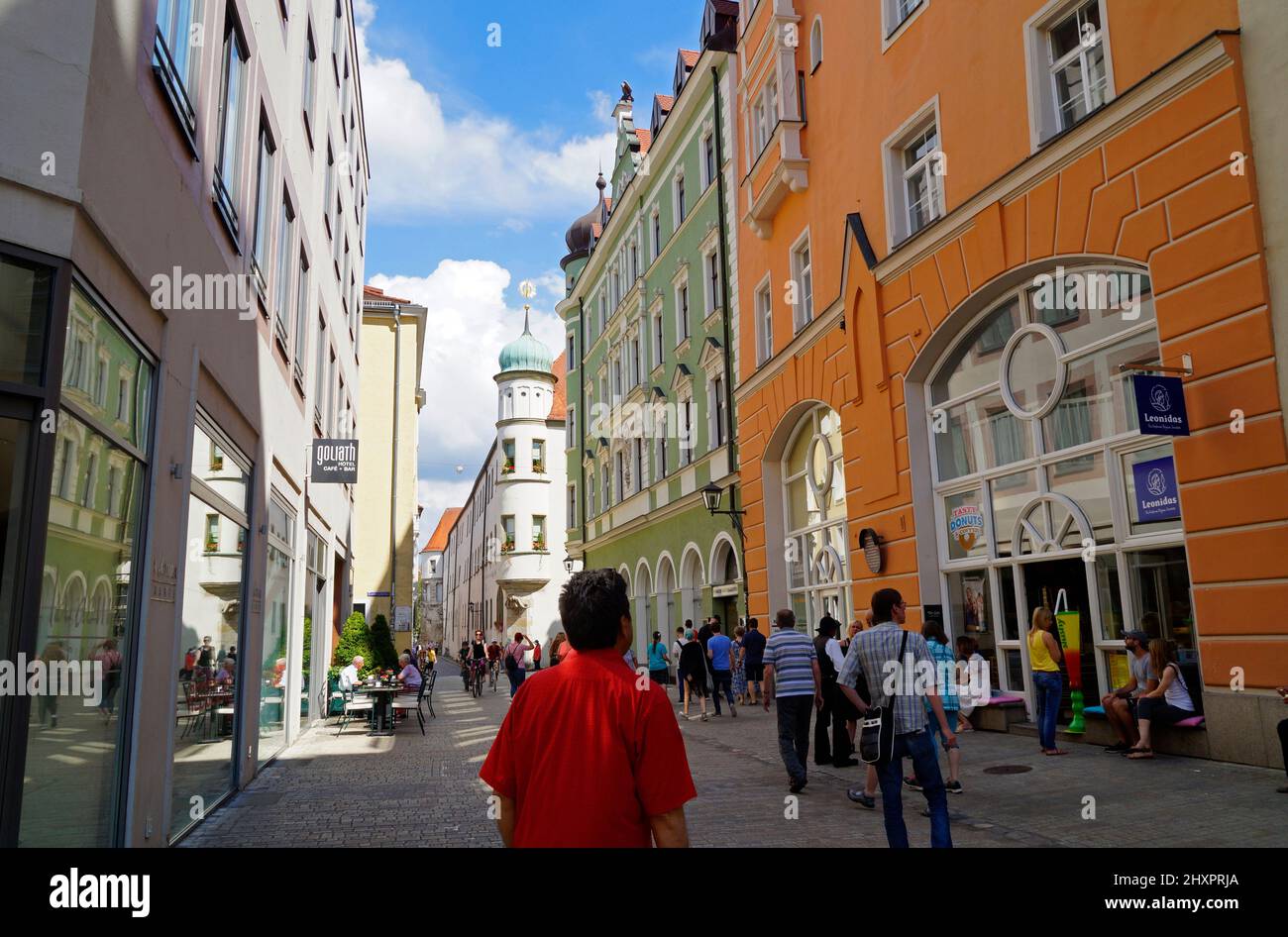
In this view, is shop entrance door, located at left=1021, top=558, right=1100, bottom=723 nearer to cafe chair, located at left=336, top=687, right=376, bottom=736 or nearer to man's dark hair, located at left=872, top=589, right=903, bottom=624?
man's dark hair, located at left=872, top=589, right=903, bottom=624

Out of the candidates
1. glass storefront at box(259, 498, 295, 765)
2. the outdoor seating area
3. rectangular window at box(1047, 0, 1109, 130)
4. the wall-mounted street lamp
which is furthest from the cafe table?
rectangular window at box(1047, 0, 1109, 130)

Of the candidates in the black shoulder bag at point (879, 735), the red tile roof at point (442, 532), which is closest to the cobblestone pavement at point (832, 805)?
the black shoulder bag at point (879, 735)

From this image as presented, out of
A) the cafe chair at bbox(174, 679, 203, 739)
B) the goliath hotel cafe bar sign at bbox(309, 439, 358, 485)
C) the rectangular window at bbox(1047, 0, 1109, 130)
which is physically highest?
the rectangular window at bbox(1047, 0, 1109, 130)

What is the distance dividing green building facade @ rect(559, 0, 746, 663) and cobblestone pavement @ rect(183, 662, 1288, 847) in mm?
12591

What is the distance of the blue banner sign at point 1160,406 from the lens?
9.35 metres

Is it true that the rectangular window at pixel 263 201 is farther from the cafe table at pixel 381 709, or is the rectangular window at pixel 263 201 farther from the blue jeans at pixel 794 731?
the cafe table at pixel 381 709

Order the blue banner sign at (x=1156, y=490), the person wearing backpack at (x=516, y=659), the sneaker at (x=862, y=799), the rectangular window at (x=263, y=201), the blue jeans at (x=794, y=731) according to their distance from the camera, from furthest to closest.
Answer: the person wearing backpack at (x=516, y=659) → the rectangular window at (x=263, y=201) → the blue banner sign at (x=1156, y=490) → the blue jeans at (x=794, y=731) → the sneaker at (x=862, y=799)

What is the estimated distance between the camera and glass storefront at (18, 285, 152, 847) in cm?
515

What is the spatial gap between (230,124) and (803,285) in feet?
41.7

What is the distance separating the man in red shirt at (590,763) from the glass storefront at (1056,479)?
9.32 meters

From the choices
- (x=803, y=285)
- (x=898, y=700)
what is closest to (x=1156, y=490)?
(x=898, y=700)

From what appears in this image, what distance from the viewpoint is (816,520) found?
1945 centimetres
